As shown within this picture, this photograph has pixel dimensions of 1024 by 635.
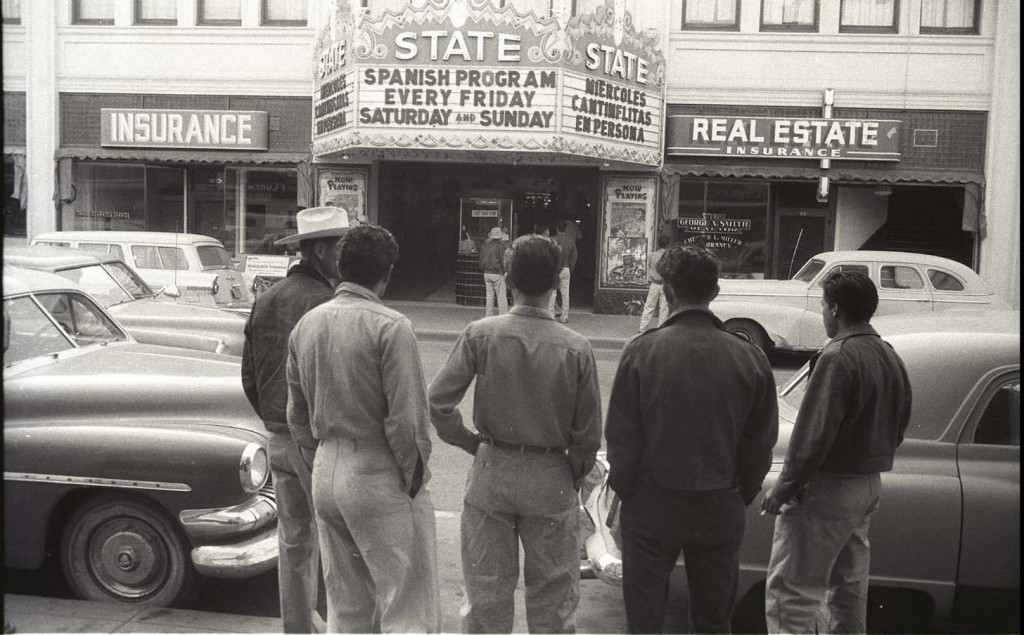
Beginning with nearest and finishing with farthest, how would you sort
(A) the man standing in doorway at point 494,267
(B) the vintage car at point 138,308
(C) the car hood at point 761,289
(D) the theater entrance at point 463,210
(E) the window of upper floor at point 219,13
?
(B) the vintage car at point 138,308 → (C) the car hood at point 761,289 → (A) the man standing in doorway at point 494,267 → (D) the theater entrance at point 463,210 → (E) the window of upper floor at point 219,13

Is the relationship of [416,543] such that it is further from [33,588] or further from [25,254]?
[25,254]

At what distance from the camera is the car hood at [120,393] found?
4836 millimetres

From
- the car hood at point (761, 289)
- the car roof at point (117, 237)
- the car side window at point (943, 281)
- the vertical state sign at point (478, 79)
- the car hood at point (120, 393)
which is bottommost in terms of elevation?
the car hood at point (120, 393)

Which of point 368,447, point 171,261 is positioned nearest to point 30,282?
point 368,447

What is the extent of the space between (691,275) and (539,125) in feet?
41.7

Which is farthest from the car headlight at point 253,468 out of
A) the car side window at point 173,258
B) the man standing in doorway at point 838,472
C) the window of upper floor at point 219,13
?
the window of upper floor at point 219,13

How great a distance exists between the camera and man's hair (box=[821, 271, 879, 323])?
3811 mm

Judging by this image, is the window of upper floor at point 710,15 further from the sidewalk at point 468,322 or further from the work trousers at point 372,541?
the work trousers at point 372,541

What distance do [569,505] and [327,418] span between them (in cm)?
94

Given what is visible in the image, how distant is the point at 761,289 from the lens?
1278 cm

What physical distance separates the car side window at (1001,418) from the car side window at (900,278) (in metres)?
8.88

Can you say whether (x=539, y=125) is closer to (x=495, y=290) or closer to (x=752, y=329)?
(x=495, y=290)

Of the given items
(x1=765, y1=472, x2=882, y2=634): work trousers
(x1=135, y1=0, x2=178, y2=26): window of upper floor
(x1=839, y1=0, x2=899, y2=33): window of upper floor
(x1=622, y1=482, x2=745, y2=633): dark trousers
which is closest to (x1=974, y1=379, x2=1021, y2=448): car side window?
(x1=765, y1=472, x2=882, y2=634): work trousers

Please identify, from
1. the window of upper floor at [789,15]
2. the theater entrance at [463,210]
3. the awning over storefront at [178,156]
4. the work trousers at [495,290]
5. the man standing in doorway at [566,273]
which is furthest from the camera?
the awning over storefront at [178,156]
